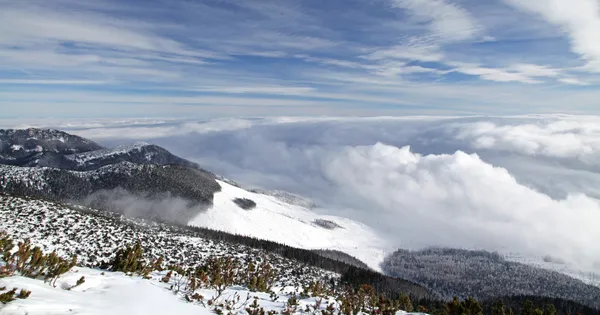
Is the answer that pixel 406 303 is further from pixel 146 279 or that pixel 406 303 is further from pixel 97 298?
pixel 97 298

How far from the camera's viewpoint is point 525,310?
94.6 ft

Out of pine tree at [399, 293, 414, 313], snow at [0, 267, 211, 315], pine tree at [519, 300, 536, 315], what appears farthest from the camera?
pine tree at [399, 293, 414, 313]

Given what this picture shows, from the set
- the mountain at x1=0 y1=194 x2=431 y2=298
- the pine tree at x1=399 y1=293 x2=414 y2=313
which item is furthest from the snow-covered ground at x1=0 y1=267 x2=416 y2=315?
the mountain at x1=0 y1=194 x2=431 y2=298

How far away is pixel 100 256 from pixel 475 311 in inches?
2344

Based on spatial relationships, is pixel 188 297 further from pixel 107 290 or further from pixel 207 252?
pixel 207 252

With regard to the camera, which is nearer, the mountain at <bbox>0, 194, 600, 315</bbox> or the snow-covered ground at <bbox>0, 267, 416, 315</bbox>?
the snow-covered ground at <bbox>0, 267, 416, 315</bbox>

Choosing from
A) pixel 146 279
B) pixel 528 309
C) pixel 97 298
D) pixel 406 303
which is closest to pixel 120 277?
pixel 146 279

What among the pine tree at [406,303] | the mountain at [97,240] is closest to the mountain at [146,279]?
the mountain at [97,240]

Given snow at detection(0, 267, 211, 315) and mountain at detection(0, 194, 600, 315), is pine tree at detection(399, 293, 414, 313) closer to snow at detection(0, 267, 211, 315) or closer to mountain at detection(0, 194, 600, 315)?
mountain at detection(0, 194, 600, 315)

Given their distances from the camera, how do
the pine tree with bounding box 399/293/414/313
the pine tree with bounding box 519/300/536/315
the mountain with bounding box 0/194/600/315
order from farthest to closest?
the pine tree with bounding box 399/293/414/313 → the pine tree with bounding box 519/300/536/315 → the mountain with bounding box 0/194/600/315

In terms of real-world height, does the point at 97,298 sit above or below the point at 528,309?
below

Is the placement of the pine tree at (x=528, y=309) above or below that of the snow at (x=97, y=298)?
above

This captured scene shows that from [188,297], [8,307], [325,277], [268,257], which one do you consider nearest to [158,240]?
[268,257]

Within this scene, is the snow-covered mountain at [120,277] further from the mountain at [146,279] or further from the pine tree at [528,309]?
the pine tree at [528,309]
